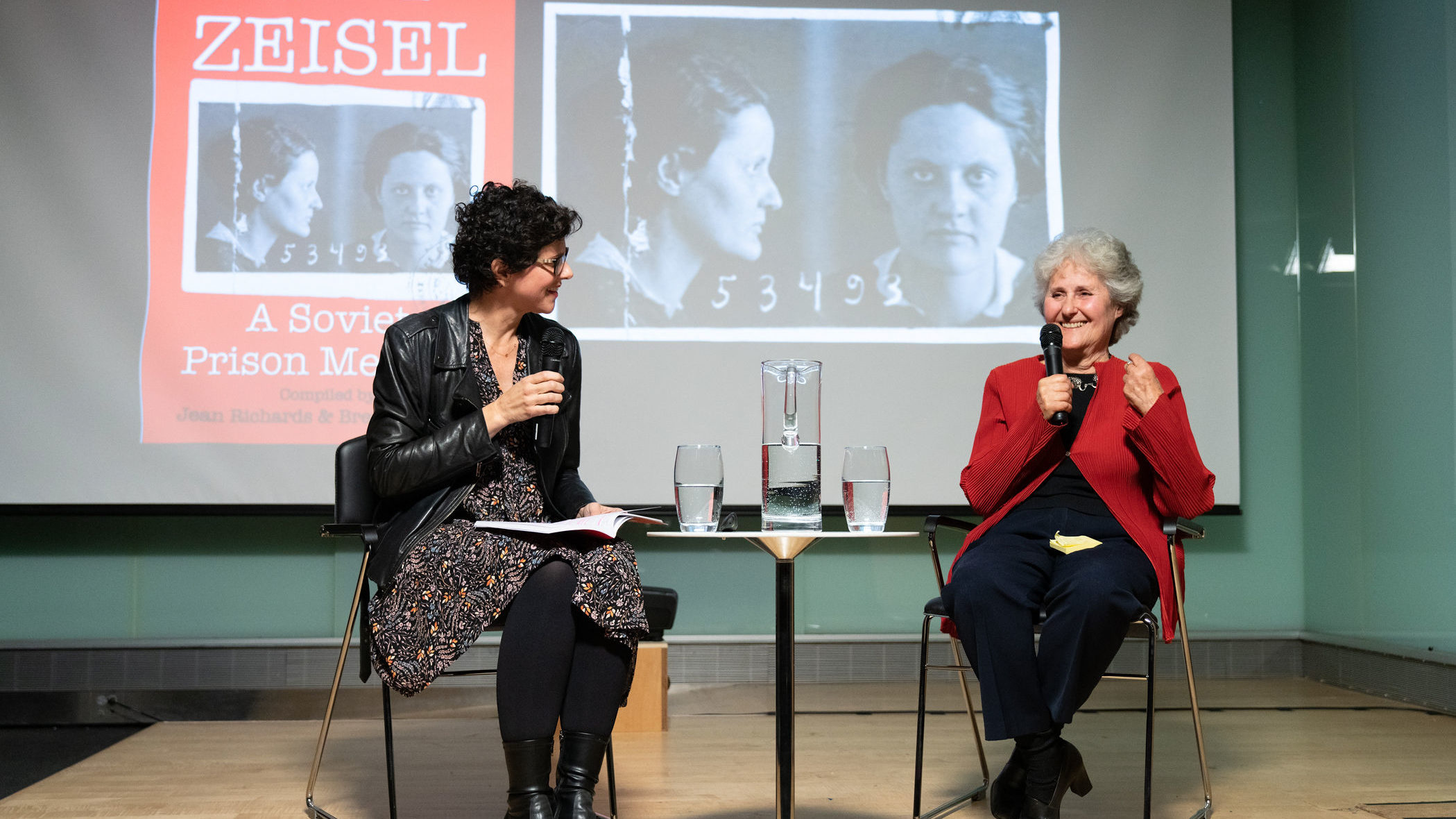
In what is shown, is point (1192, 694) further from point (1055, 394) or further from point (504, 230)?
point (504, 230)

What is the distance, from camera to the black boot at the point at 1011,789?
1.94m

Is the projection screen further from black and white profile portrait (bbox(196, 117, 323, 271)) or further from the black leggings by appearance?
the black leggings

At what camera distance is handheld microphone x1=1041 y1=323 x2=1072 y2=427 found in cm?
195

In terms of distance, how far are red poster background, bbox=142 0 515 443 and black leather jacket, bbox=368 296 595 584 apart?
5.21 feet

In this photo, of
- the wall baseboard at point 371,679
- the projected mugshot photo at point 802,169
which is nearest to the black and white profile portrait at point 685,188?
the projected mugshot photo at point 802,169

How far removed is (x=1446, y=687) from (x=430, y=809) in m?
2.87

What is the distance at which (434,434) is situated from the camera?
192 centimetres

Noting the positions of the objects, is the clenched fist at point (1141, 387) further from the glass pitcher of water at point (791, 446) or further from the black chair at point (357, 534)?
the black chair at point (357, 534)

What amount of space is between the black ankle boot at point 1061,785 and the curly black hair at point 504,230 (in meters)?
1.30

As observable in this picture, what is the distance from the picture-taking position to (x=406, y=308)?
3576mm

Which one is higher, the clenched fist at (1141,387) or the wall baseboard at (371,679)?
the clenched fist at (1141,387)

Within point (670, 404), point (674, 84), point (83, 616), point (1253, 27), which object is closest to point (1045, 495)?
point (670, 404)

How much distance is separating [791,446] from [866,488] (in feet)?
0.41

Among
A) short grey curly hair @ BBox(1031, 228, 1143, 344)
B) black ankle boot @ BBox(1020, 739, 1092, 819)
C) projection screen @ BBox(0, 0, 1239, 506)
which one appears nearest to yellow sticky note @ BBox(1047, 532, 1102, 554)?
black ankle boot @ BBox(1020, 739, 1092, 819)
